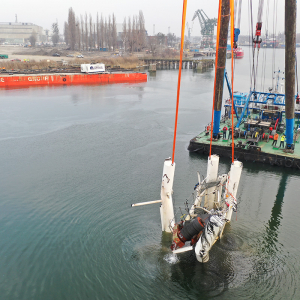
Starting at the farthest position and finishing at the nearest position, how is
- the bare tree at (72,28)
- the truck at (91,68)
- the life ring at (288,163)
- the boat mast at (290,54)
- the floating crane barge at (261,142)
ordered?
the bare tree at (72,28), the truck at (91,68), the floating crane barge at (261,142), the life ring at (288,163), the boat mast at (290,54)

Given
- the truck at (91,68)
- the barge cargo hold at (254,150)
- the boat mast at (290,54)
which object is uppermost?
the truck at (91,68)

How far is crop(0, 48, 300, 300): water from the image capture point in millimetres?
10453

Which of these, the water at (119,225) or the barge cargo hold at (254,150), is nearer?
the water at (119,225)

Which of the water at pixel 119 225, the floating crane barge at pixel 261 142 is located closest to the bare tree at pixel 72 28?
the water at pixel 119 225

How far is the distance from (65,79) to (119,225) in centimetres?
5228

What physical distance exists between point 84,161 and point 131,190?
5.81 metres

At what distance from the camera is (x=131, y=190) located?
56.9 feet

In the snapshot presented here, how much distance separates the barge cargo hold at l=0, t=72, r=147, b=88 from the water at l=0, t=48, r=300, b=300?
31389 mm

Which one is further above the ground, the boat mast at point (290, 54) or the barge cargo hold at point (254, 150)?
the boat mast at point (290, 54)

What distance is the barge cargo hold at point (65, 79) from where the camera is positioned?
5606cm

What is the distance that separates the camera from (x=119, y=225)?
1370cm

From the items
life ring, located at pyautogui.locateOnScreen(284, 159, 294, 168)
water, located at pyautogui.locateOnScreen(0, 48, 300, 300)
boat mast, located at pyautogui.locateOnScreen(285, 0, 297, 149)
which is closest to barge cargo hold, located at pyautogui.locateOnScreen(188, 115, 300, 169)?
life ring, located at pyautogui.locateOnScreen(284, 159, 294, 168)

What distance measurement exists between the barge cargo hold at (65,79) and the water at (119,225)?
103 ft

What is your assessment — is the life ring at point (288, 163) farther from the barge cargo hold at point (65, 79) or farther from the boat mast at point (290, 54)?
the barge cargo hold at point (65, 79)
